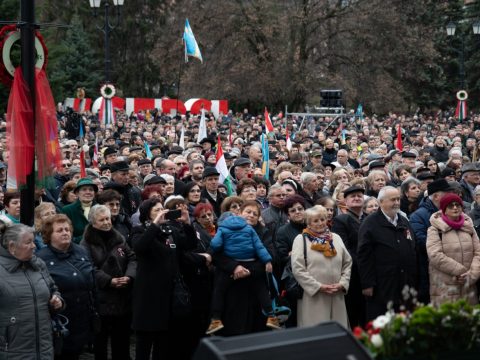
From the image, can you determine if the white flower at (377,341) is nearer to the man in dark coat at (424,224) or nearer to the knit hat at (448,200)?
the knit hat at (448,200)

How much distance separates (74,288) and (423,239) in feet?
12.5

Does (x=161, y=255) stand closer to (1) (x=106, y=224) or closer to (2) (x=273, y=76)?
(1) (x=106, y=224)

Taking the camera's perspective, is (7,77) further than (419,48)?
No

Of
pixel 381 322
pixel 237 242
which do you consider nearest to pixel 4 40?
pixel 237 242

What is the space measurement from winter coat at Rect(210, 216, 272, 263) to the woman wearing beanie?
5.57 feet

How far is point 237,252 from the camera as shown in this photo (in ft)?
28.0

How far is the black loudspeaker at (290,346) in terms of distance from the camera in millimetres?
4031

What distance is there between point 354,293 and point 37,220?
3317mm

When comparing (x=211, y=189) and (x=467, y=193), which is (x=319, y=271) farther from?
(x=467, y=193)

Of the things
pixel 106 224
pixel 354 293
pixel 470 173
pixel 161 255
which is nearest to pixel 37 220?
pixel 106 224

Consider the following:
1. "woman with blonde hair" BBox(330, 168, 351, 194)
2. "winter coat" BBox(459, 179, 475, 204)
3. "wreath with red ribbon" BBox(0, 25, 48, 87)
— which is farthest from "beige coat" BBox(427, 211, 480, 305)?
"wreath with red ribbon" BBox(0, 25, 48, 87)

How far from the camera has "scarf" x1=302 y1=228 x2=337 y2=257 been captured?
862cm

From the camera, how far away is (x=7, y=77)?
809 centimetres

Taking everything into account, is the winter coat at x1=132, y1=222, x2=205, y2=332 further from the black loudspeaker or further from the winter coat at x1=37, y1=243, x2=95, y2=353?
the black loudspeaker
